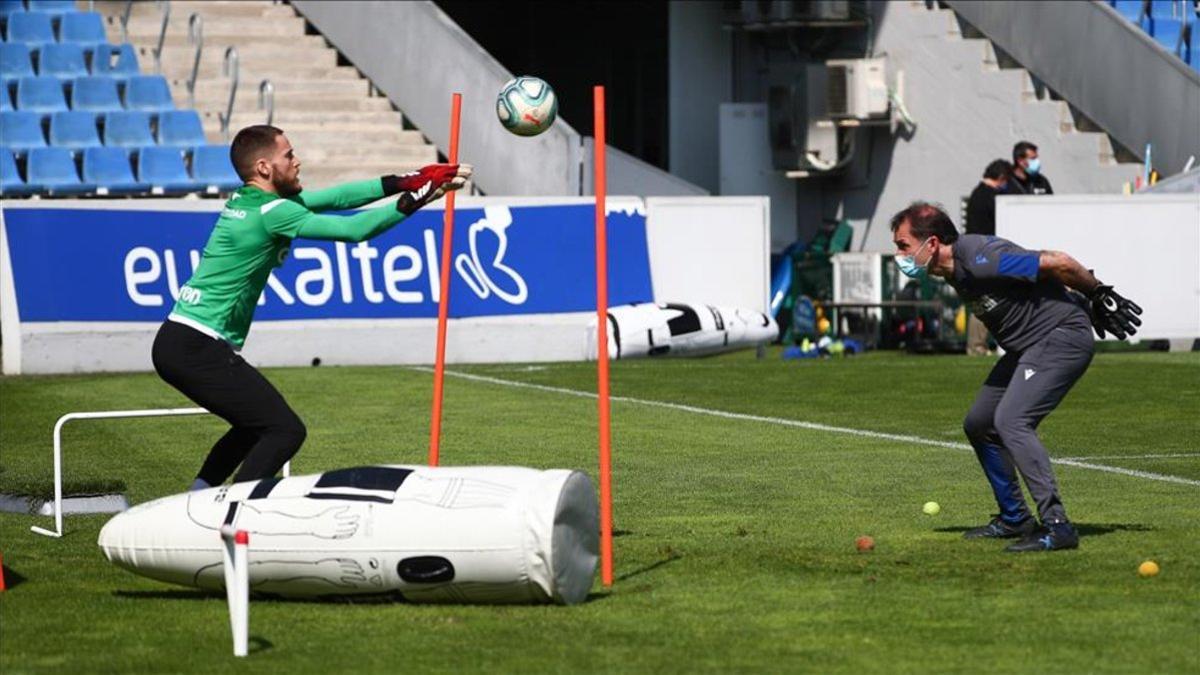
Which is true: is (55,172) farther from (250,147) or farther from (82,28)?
Result: (250,147)

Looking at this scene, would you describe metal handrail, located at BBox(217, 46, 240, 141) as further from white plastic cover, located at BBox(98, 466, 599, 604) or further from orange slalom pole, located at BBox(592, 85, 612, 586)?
white plastic cover, located at BBox(98, 466, 599, 604)

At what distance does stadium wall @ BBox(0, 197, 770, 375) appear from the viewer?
24.2 m

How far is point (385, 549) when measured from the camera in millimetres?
8836

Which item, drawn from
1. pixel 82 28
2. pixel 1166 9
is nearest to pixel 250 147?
pixel 82 28

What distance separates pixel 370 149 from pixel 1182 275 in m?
12.1

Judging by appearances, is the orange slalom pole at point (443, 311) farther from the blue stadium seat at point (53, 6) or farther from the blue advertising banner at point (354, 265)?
the blue stadium seat at point (53, 6)

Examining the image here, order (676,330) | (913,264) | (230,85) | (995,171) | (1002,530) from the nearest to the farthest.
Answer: (913,264), (1002,530), (995,171), (676,330), (230,85)

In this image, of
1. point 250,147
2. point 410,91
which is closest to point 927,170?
point 410,91

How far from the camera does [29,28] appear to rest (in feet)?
103

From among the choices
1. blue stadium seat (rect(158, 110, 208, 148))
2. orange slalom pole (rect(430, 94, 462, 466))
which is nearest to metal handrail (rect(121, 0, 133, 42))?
blue stadium seat (rect(158, 110, 208, 148))

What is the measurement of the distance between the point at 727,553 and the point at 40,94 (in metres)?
21.8

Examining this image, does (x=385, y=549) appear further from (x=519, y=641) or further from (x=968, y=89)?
(x=968, y=89)

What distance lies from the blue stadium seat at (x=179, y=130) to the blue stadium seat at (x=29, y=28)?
236 centimetres

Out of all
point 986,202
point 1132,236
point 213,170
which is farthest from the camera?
point 213,170
